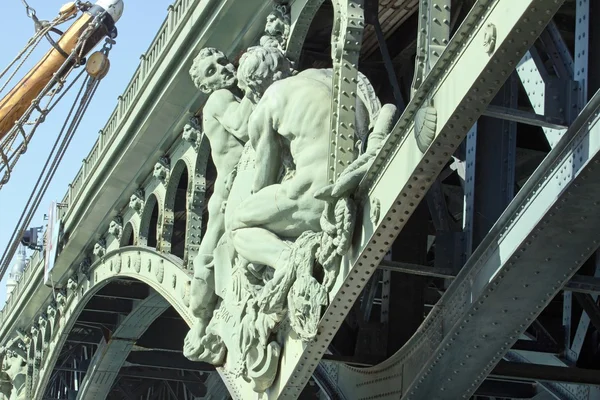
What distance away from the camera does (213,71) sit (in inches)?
782

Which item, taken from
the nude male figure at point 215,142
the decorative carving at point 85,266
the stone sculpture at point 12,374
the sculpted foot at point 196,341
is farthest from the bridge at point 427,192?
the stone sculpture at point 12,374

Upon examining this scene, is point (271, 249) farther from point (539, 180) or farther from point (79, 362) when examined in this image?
point (79, 362)

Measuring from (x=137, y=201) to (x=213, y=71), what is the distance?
22.3 ft

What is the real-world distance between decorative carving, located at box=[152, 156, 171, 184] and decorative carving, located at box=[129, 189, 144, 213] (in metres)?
1.77

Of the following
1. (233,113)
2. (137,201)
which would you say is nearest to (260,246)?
(233,113)

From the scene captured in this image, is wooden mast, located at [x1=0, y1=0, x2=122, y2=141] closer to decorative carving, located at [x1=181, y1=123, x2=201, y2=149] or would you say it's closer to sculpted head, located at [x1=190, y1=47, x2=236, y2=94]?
decorative carving, located at [x1=181, y1=123, x2=201, y2=149]

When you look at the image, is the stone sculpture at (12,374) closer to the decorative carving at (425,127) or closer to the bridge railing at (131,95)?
the bridge railing at (131,95)

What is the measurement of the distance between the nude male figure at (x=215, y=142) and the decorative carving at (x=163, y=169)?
14.3ft

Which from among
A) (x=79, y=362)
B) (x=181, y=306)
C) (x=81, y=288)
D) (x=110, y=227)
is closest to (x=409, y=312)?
Answer: (x=181, y=306)

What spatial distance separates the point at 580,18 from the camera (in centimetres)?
1258

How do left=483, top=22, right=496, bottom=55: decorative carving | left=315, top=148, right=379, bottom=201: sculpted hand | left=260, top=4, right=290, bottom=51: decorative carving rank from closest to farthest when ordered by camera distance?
1. left=483, top=22, right=496, bottom=55: decorative carving
2. left=315, top=148, right=379, bottom=201: sculpted hand
3. left=260, top=4, right=290, bottom=51: decorative carving

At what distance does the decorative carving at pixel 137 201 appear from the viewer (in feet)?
86.0

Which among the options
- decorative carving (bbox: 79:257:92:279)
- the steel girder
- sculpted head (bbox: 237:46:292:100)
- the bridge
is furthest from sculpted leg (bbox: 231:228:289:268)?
decorative carving (bbox: 79:257:92:279)

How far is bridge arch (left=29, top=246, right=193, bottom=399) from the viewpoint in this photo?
21.8 metres
